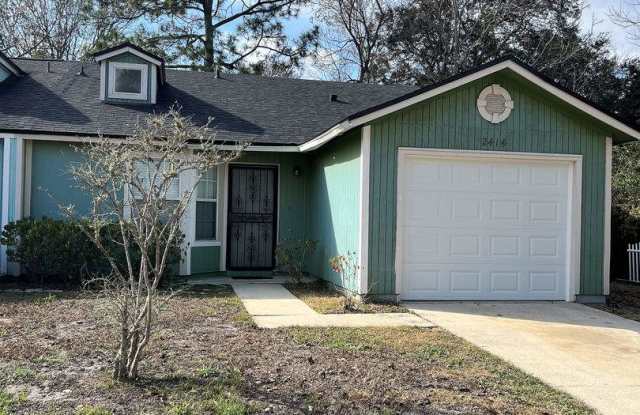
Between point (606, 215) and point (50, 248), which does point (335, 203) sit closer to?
point (606, 215)

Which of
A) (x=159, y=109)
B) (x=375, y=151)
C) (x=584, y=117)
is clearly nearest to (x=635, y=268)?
(x=584, y=117)

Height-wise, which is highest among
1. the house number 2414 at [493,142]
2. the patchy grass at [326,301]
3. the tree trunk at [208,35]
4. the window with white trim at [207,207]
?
the tree trunk at [208,35]

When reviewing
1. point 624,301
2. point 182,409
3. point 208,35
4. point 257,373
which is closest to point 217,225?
point 257,373

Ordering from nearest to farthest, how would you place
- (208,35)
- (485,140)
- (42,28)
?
(485,140)
(208,35)
(42,28)

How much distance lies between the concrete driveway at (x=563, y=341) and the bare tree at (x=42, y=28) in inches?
781

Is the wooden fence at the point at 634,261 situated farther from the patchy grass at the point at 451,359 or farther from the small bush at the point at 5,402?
the small bush at the point at 5,402

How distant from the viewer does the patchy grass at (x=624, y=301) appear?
873 centimetres

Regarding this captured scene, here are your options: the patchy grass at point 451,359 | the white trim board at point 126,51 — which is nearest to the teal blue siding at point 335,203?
the patchy grass at point 451,359

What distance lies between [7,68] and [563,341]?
11957 mm

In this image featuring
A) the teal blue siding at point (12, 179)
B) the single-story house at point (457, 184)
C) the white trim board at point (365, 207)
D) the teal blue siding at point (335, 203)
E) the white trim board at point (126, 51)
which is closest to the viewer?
the white trim board at point (365, 207)

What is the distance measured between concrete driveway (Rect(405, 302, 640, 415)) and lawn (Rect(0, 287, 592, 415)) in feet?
0.94

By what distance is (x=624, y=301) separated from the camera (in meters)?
9.87

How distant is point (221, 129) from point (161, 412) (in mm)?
8237

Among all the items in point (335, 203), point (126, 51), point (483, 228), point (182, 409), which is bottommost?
point (182, 409)
